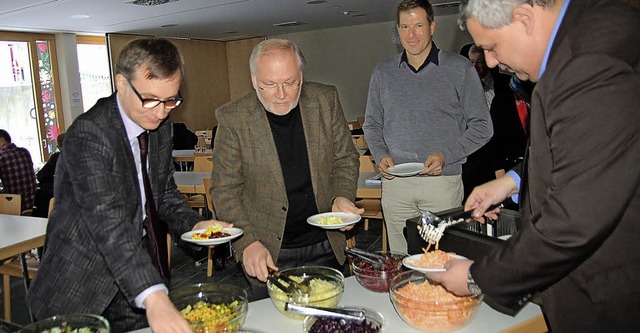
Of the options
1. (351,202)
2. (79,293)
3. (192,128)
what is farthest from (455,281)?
(192,128)

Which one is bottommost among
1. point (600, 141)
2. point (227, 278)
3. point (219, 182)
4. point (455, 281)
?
point (227, 278)

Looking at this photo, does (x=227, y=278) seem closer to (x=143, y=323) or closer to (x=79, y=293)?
(x=143, y=323)

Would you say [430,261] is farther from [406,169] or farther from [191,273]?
[191,273]

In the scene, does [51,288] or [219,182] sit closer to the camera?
[51,288]

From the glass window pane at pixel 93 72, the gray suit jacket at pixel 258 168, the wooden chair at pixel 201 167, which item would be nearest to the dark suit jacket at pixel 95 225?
the gray suit jacket at pixel 258 168

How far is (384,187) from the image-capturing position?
307 cm

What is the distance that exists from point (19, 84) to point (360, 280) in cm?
938

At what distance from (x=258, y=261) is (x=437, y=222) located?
0.63 metres

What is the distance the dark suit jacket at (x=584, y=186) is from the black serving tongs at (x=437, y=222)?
45 centimetres

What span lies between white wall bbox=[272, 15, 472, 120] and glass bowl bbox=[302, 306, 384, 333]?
1101cm

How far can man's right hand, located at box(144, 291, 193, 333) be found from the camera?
1.25 meters

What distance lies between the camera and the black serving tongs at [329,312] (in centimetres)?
145

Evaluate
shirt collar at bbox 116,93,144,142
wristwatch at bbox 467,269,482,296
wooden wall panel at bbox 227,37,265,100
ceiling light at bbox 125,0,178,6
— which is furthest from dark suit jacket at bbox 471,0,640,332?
wooden wall panel at bbox 227,37,265,100

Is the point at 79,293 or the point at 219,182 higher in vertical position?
the point at 219,182
